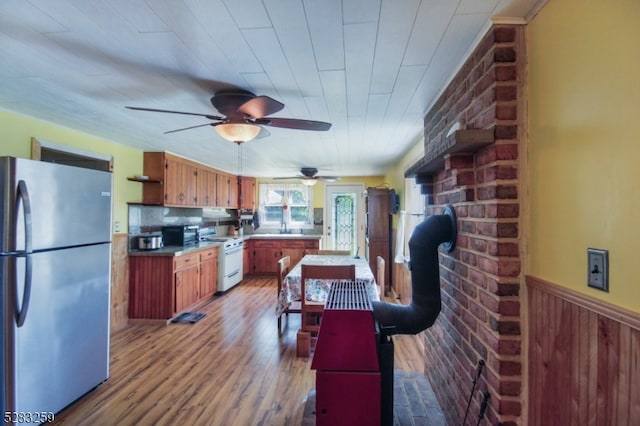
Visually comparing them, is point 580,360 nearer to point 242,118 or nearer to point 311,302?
point 242,118

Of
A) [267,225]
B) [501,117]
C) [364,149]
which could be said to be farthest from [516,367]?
[267,225]

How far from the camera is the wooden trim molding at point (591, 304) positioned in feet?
2.43

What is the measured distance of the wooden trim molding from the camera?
0.74m

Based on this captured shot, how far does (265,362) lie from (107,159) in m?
2.80

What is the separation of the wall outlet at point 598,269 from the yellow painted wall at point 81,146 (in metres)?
3.64

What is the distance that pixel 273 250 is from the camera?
641 cm

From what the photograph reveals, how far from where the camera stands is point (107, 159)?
3.43m

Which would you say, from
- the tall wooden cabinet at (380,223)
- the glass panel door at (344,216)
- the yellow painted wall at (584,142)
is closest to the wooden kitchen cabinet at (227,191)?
the glass panel door at (344,216)

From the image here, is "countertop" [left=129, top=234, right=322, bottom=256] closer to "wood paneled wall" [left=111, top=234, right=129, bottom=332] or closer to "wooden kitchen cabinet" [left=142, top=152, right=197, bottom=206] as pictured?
"wood paneled wall" [left=111, top=234, right=129, bottom=332]

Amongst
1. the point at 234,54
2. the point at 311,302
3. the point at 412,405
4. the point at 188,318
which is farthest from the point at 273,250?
the point at 234,54

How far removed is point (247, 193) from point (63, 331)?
4.83 meters

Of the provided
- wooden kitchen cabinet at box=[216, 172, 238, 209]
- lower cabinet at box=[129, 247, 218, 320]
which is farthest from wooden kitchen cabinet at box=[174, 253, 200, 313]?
wooden kitchen cabinet at box=[216, 172, 238, 209]

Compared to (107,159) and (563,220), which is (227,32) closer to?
(563,220)

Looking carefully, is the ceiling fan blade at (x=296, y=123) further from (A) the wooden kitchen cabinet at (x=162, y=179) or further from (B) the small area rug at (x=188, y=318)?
(B) the small area rug at (x=188, y=318)
